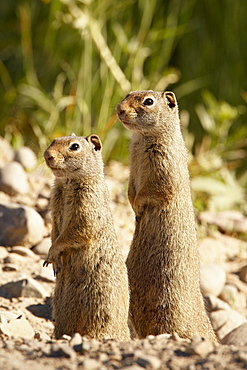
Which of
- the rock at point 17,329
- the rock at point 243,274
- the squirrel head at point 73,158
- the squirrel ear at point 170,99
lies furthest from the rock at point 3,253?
the rock at point 243,274

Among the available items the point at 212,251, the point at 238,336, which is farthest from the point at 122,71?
the point at 238,336

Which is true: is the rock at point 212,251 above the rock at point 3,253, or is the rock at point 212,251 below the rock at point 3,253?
above

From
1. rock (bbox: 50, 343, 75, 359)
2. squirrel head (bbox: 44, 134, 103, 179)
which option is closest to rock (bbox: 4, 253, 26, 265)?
squirrel head (bbox: 44, 134, 103, 179)

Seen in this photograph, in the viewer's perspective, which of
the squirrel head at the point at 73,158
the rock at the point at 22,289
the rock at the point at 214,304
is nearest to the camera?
the squirrel head at the point at 73,158

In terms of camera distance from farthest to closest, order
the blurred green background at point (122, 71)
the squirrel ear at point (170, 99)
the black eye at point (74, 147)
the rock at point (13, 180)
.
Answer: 1. the blurred green background at point (122, 71)
2. the rock at point (13, 180)
3. the squirrel ear at point (170, 99)
4. the black eye at point (74, 147)

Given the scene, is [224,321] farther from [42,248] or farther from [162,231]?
[42,248]

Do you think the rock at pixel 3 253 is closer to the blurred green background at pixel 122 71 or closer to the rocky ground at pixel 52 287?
the rocky ground at pixel 52 287

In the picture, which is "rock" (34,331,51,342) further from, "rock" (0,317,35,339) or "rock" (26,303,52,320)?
"rock" (26,303,52,320)

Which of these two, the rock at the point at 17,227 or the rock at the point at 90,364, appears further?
the rock at the point at 17,227

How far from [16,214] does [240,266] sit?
276 centimetres

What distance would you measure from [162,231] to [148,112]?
0.87 metres

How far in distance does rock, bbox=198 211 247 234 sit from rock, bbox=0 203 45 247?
8.74 ft

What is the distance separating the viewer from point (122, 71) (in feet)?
28.9

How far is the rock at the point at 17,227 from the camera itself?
19.0 ft
